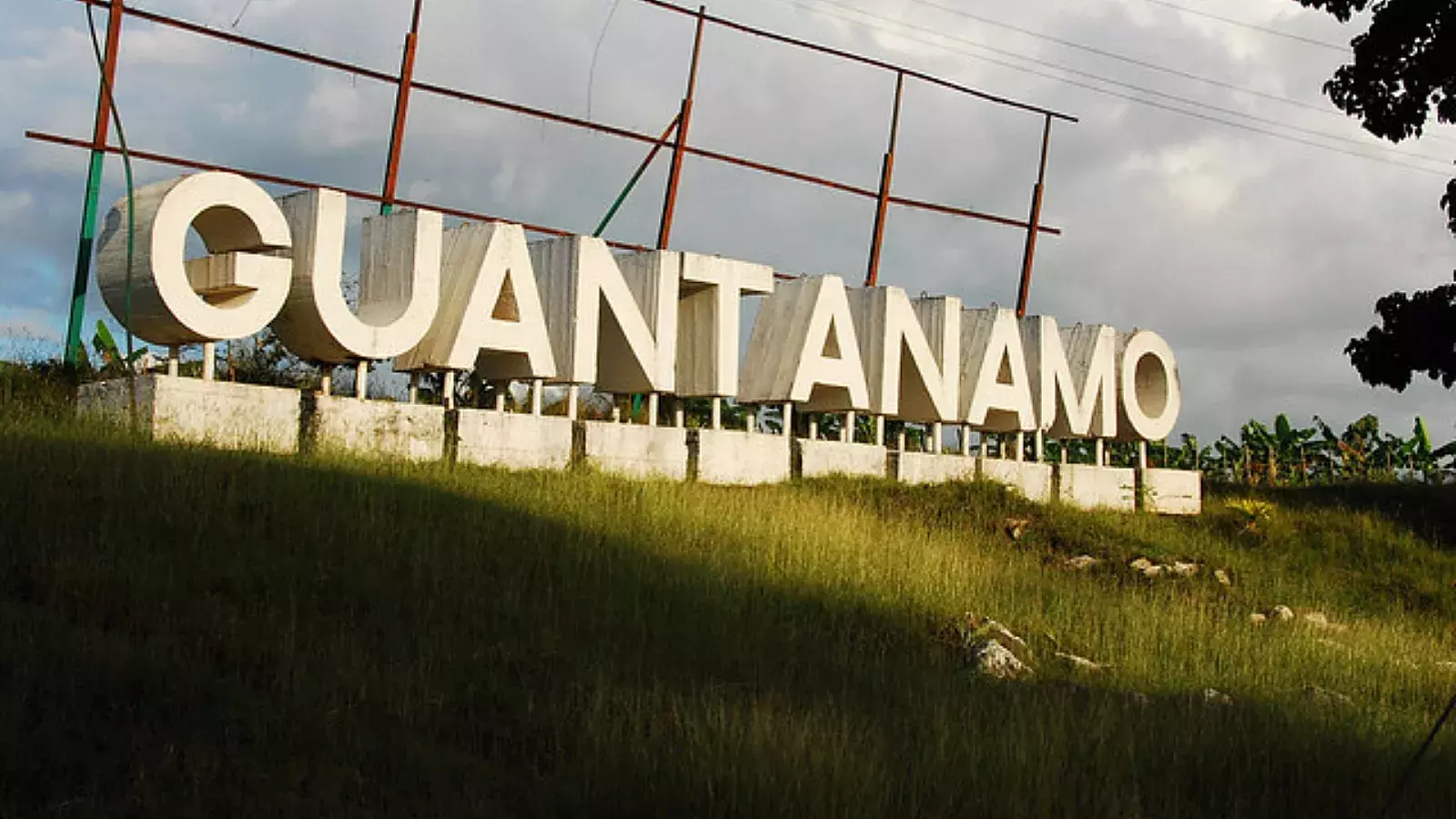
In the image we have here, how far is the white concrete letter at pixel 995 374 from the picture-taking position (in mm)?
23688

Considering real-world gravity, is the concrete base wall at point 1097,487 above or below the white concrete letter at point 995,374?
below

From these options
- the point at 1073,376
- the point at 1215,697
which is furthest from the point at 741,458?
the point at 1215,697

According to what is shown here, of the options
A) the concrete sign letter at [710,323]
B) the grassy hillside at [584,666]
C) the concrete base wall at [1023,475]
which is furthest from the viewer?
the concrete base wall at [1023,475]

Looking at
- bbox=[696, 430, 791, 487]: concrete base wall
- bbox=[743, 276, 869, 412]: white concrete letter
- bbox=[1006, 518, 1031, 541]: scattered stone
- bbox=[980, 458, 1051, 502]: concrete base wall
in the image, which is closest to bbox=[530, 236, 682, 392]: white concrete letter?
bbox=[696, 430, 791, 487]: concrete base wall

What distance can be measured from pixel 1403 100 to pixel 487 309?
9.71 metres

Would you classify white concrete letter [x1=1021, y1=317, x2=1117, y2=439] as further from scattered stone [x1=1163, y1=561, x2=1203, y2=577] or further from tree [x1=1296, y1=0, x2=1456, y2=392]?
tree [x1=1296, y1=0, x2=1456, y2=392]

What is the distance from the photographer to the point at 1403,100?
14266 mm

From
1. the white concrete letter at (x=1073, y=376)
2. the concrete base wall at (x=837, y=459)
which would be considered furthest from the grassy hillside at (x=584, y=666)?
the white concrete letter at (x=1073, y=376)

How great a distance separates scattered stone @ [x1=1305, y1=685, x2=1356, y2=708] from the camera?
12.4 metres

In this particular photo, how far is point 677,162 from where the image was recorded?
75.7ft

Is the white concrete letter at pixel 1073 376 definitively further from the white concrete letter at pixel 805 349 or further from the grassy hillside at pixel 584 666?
the grassy hillside at pixel 584 666

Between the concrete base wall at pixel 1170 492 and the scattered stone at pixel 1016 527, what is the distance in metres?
5.63

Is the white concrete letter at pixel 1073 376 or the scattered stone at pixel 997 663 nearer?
the scattered stone at pixel 997 663

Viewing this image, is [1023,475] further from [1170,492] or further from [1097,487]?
[1170,492]
